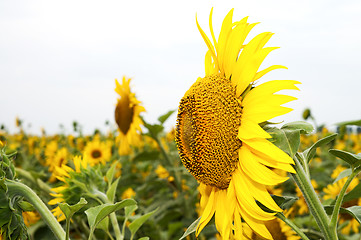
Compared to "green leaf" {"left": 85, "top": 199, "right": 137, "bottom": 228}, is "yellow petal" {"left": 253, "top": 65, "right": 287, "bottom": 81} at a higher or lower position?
higher

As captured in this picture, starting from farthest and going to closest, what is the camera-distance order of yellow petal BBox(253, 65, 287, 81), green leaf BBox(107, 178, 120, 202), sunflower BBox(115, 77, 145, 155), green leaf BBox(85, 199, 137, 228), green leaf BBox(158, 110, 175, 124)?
sunflower BBox(115, 77, 145, 155), green leaf BBox(158, 110, 175, 124), green leaf BBox(107, 178, 120, 202), green leaf BBox(85, 199, 137, 228), yellow petal BBox(253, 65, 287, 81)

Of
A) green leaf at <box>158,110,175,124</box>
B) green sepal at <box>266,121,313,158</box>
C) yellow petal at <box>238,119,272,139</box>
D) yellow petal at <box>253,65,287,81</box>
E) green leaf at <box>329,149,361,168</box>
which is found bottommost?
green leaf at <box>329,149,361,168</box>

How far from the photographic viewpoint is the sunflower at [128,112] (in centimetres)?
339

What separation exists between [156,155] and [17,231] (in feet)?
7.31

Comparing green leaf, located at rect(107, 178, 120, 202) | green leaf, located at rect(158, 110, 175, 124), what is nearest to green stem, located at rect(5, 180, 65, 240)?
green leaf, located at rect(107, 178, 120, 202)

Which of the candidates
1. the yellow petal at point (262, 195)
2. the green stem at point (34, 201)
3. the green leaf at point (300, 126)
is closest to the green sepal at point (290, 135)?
the green leaf at point (300, 126)

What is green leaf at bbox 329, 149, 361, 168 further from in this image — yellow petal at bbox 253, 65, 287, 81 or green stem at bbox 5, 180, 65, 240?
green stem at bbox 5, 180, 65, 240

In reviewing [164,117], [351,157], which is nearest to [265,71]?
[351,157]

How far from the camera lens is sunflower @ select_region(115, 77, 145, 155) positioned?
339 centimetres

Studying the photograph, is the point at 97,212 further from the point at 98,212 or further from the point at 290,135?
the point at 290,135

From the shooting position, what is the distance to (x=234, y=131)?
1.07 metres

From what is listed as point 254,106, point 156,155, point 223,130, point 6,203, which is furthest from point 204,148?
point 156,155

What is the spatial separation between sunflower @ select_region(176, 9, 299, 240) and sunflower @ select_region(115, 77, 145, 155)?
2.21 metres

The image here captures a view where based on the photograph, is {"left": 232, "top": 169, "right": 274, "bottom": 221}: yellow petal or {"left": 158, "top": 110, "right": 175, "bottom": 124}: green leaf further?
{"left": 158, "top": 110, "right": 175, "bottom": 124}: green leaf
